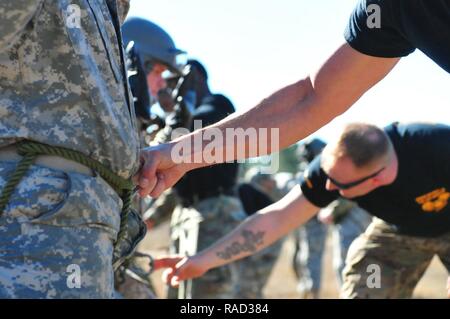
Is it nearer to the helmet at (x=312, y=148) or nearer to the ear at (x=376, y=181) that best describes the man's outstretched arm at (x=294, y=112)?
the ear at (x=376, y=181)

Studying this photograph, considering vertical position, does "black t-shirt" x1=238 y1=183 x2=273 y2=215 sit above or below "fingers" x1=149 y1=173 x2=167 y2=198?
above

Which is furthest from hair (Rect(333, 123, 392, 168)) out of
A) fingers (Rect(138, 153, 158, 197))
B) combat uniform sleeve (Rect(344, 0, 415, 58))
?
fingers (Rect(138, 153, 158, 197))

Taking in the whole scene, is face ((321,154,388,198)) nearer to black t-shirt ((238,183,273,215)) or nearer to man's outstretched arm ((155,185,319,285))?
man's outstretched arm ((155,185,319,285))

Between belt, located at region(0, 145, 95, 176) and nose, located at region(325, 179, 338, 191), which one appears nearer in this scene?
belt, located at region(0, 145, 95, 176)

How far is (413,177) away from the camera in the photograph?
5.43m

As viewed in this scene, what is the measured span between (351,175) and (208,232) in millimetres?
2697

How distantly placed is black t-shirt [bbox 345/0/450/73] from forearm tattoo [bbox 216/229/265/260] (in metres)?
2.17

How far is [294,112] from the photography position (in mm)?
3654

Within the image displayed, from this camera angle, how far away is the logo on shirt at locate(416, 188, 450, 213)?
5422mm
